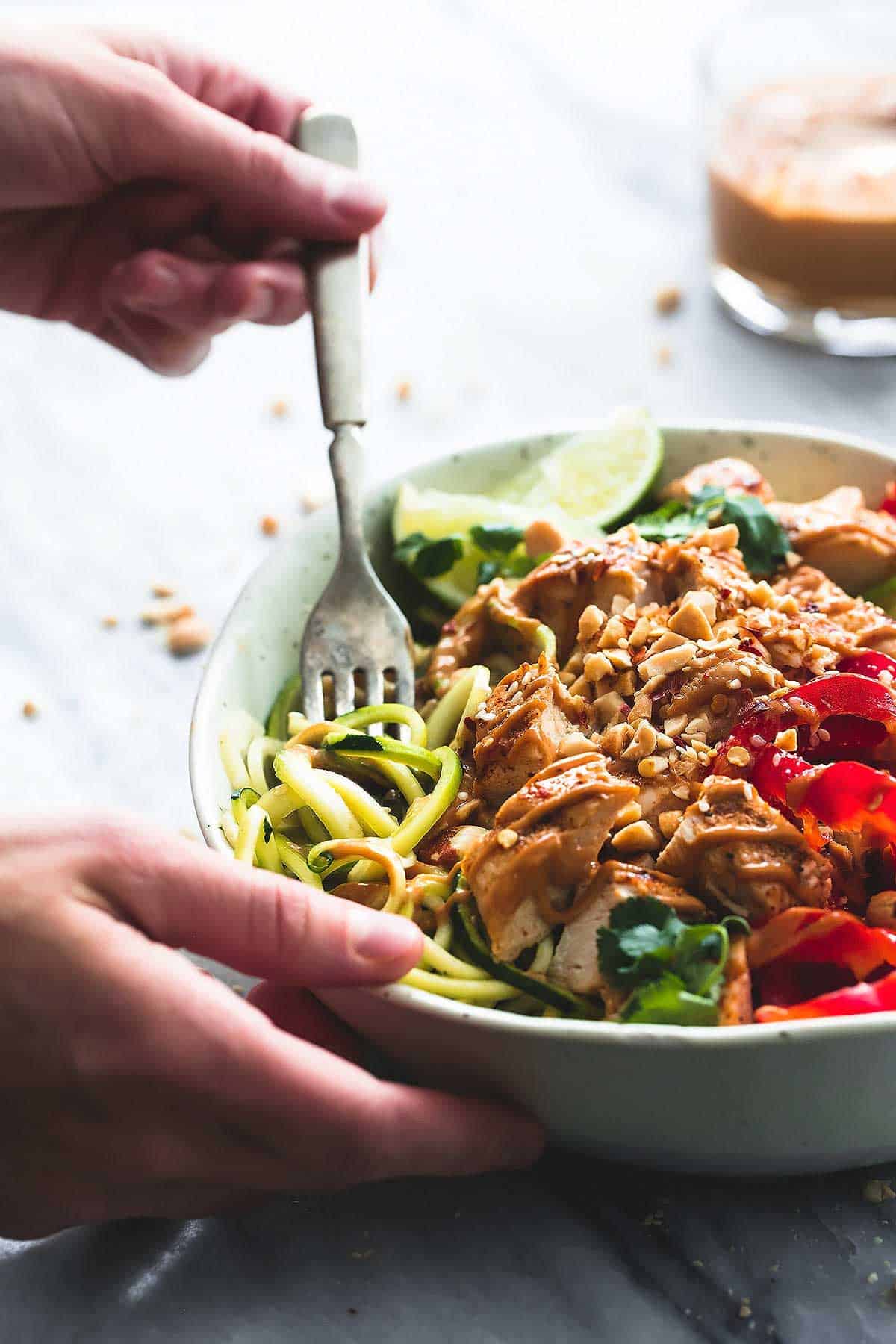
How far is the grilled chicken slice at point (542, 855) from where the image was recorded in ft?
8.28

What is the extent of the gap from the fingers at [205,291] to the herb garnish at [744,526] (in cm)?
110

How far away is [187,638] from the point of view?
427 cm

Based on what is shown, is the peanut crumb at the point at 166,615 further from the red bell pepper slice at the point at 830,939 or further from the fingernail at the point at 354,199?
the red bell pepper slice at the point at 830,939

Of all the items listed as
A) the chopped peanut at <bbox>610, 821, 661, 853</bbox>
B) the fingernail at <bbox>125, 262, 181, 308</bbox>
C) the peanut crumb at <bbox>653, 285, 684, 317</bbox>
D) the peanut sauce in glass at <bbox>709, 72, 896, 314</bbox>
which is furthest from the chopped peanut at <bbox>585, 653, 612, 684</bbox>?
the peanut crumb at <bbox>653, 285, 684, 317</bbox>

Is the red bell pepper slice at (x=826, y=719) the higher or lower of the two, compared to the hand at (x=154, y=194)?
lower

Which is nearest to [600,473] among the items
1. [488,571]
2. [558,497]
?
[558,497]

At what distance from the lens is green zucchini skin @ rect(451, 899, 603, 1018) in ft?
8.25

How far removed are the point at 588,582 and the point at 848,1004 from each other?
3.77 ft

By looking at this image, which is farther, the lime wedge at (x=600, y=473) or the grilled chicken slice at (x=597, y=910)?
the lime wedge at (x=600, y=473)

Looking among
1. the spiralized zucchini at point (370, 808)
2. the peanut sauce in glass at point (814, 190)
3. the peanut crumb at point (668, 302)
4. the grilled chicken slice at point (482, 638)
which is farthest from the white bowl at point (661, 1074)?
the peanut crumb at point (668, 302)

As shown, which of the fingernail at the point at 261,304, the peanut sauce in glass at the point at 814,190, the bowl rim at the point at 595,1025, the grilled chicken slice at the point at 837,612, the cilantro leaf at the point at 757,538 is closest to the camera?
the bowl rim at the point at 595,1025

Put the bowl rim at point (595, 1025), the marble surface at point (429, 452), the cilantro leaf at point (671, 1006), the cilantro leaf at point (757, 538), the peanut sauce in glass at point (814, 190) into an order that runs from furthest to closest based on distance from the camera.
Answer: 1. the peanut sauce in glass at point (814, 190)
2. the cilantro leaf at point (757, 538)
3. the marble surface at point (429, 452)
4. the cilantro leaf at point (671, 1006)
5. the bowl rim at point (595, 1025)

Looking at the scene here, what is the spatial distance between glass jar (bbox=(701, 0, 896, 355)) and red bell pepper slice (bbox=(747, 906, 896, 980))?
3.04 m

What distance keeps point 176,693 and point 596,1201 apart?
2.03 metres
